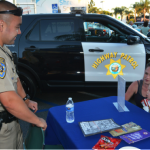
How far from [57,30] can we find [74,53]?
0.57 meters

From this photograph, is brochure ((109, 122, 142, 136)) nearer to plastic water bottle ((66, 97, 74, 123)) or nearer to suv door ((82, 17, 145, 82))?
plastic water bottle ((66, 97, 74, 123))

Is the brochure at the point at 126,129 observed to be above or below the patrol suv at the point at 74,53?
below

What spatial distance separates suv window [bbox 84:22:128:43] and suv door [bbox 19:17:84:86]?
9.7 inches

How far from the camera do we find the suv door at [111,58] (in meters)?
3.52

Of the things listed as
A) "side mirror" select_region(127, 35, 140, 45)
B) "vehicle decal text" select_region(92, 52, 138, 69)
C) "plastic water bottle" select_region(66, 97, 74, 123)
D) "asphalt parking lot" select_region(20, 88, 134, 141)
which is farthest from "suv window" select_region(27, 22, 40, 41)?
"plastic water bottle" select_region(66, 97, 74, 123)

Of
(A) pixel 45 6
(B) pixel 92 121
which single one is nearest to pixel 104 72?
(B) pixel 92 121

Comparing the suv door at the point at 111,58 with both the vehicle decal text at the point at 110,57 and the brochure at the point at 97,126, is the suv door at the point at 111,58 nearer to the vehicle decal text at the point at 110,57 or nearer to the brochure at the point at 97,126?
the vehicle decal text at the point at 110,57

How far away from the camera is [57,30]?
364 centimetres

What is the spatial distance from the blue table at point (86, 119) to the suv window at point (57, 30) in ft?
6.01

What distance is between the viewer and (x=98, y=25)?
372cm

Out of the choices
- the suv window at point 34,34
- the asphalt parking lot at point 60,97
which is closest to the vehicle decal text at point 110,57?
the asphalt parking lot at point 60,97

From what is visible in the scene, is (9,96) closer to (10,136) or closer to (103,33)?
(10,136)

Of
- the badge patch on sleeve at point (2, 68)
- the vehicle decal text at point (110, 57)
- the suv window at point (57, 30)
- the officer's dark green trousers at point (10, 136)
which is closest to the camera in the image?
the badge patch on sleeve at point (2, 68)

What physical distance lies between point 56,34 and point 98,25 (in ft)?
2.76
